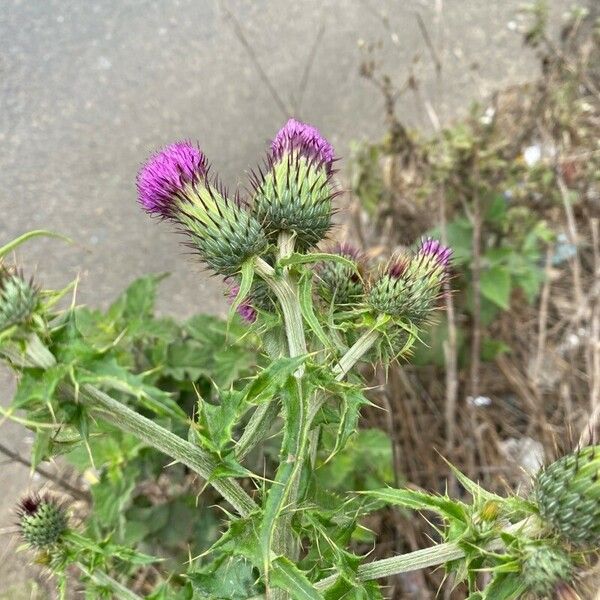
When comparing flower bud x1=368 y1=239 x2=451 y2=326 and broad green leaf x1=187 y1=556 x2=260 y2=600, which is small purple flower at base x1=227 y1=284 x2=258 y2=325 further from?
broad green leaf x1=187 y1=556 x2=260 y2=600

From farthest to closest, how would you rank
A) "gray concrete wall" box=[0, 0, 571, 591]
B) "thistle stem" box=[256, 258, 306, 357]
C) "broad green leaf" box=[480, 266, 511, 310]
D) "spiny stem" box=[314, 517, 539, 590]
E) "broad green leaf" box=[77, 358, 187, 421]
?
"gray concrete wall" box=[0, 0, 571, 591], "broad green leaf" box=[480, 266, 511, 310], "thistle stem" box=[256, 258, 306, 357], "spiny stem" box=[314, 517, 539, 590], "broad green leaf" box=[77, 358, 187, 421]

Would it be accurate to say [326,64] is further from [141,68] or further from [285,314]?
[285,314]

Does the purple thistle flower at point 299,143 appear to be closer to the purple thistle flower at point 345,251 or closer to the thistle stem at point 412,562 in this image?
the purple thistle flower at point 345,251

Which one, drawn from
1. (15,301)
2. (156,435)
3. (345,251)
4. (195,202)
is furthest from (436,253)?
(15,301)

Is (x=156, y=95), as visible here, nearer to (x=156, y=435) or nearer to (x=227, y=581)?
(x=156, y=435)

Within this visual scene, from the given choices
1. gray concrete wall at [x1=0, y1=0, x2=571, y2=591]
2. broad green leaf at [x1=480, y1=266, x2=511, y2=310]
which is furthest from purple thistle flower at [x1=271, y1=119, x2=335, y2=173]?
gray concrete wall at [x1=0, y1=0, x2=571, y2=591]

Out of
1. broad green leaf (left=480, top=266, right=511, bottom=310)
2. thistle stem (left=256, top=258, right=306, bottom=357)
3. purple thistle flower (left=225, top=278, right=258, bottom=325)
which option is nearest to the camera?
thistle stem (left=256, top=258, right=306, bottom=357)

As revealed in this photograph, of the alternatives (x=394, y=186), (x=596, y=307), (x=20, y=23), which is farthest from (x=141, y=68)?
(x=596, y=307)

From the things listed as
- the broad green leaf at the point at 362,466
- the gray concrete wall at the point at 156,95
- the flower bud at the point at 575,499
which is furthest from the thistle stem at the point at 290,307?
the gray concrete wall at the point at 156,95
